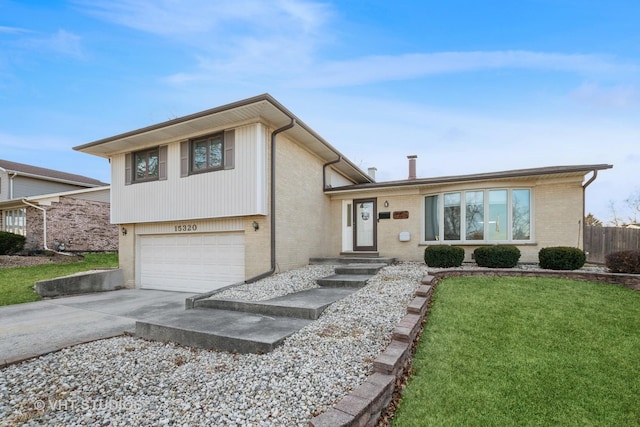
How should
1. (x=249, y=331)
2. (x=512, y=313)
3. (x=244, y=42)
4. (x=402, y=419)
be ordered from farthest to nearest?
1. (x=244, y=42)
2. (x=512, y=313)
3. (x=249, y=331)
4. (x=402, y=419)

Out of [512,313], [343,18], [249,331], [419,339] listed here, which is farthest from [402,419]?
[343,18]

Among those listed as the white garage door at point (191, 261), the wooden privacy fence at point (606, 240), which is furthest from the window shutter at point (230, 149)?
the wooden privacy fence at point (606, 240)

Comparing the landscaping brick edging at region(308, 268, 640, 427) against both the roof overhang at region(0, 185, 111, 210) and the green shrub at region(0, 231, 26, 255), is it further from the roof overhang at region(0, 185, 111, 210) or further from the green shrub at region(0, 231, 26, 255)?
the green shrub at region(0, 231, 26, 255)

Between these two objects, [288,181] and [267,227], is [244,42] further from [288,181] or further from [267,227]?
[267,227]

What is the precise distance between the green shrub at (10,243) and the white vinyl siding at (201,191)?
316 inches

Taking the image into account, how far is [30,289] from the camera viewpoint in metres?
9.34

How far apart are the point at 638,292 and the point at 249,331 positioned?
727 centimetres

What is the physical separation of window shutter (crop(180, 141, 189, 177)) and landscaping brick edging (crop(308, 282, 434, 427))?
306 inches

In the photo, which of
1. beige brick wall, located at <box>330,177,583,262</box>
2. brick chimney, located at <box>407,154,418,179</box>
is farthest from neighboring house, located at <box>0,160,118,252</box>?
brick chimney, located at <box>407,154,418,179</box>

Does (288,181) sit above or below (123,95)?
below

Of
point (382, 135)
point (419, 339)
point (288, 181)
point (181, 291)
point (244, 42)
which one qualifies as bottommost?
point (181, 291)

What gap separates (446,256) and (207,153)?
7.40 meters

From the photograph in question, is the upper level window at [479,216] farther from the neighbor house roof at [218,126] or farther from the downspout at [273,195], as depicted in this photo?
the downspout at [273,195]

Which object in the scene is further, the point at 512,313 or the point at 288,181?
the point at 288,181
